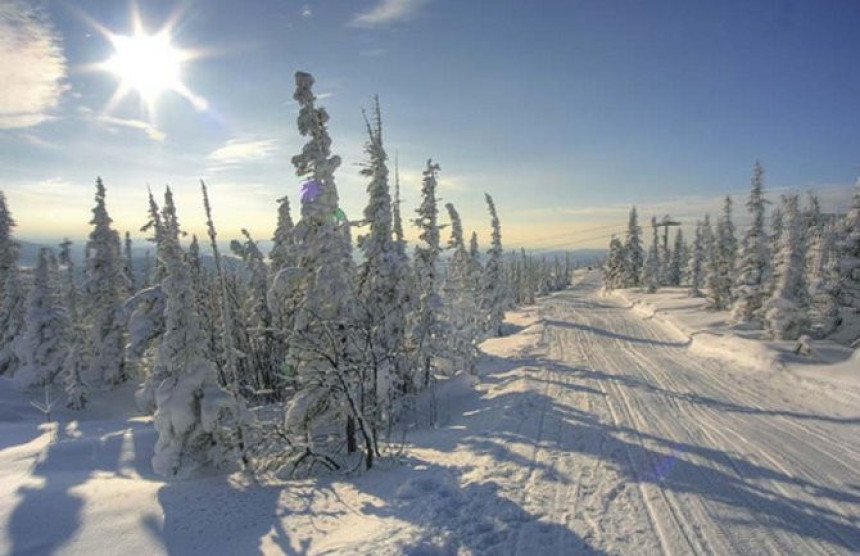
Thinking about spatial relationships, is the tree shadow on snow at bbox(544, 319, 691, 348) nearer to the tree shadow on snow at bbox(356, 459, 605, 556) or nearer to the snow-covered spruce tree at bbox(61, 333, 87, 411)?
the tree shadow on snow at bbox(356, 459, 605, 556)

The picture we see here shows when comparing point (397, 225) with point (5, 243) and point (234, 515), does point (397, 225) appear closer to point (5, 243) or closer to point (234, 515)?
point (234, 515)

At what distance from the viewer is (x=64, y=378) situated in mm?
31750

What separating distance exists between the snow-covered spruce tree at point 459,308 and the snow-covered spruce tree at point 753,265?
21844 millimetres

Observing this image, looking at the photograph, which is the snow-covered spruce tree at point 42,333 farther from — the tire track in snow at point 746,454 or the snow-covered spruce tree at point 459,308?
the tire track in snow at point 746,454

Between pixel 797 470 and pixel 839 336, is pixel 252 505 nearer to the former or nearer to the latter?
pixel 797 470

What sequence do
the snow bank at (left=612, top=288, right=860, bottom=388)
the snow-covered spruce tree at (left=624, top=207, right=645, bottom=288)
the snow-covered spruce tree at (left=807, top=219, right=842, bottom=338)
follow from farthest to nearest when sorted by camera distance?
the snow-covered spruce tree at (left=624, top=207, right=645, bottom=288) < the snow-covered spruce tree at (left=807, top=219, right=842, bottom=338) < the snow bank at (left=612, top=288, right=860, bottom=388)

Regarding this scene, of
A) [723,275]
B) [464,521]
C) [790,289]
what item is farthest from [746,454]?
[723,275]

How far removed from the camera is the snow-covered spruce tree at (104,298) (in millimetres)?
33656

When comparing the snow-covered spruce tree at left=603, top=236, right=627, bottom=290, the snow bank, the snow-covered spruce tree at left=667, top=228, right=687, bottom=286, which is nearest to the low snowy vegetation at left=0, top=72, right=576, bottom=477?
the snow bank

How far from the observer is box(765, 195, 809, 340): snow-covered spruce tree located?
29.1m

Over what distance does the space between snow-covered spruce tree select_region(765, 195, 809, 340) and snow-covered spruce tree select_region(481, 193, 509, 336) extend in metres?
23.0

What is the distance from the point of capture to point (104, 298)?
33750 mm

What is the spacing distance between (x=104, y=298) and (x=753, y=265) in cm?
5142

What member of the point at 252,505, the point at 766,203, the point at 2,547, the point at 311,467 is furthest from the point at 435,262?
the point at 766,203
